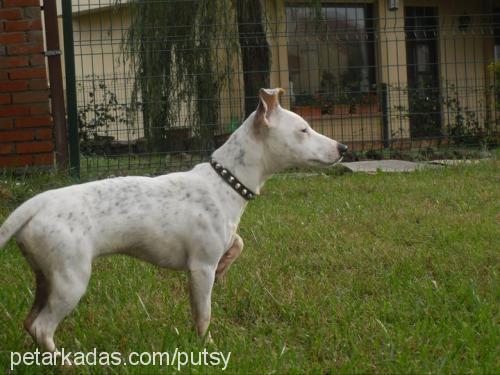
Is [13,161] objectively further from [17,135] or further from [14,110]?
[14,110]

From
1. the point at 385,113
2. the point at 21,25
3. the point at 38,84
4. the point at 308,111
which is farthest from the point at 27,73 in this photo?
the point at 308,111

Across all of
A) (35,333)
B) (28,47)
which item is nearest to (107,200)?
(35,333)

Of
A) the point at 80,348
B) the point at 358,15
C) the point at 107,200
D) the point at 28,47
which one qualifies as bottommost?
the point at 80,348

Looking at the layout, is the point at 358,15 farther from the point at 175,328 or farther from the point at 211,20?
the point at 175,328

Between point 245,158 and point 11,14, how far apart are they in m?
4.21

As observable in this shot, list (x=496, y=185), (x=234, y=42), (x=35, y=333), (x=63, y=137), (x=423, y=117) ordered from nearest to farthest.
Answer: (x=35, y=333)
(x=496, y=185)
(x=63, y=137)
(x=234, y=42)
(x=423, y=117)

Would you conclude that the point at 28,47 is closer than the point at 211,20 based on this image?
Yes

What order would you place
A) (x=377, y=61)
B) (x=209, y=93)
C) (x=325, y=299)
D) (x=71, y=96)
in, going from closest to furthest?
(x=325, y=299) → (x=71, y=96) → (x=209, y=93) → (x=377, y=61)

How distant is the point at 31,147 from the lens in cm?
642

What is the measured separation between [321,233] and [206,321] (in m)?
1.85

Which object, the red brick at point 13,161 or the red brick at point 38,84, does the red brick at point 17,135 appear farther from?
the red brick at point 38,84

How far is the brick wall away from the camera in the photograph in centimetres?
634

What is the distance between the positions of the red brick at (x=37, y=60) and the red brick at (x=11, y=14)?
36 cm

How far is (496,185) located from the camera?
6160mm
